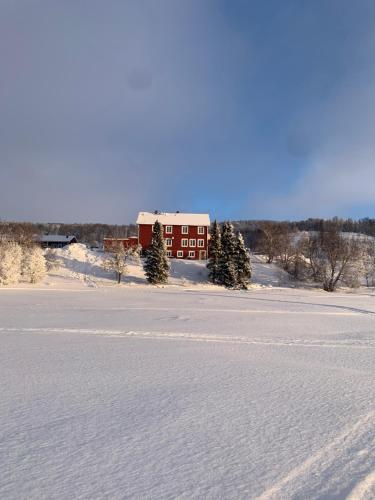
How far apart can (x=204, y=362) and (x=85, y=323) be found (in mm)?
8725

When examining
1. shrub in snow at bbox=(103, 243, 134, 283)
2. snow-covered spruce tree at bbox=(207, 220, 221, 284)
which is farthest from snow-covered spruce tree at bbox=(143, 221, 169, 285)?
snow-covered spruce tree at bbox=(207, 220, 221, 284)

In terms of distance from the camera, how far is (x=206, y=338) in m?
14.1

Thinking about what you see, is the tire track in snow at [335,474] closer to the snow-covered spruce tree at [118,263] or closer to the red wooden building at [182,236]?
the snow-covered spruce tree at [118,263]

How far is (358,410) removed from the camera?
6.63 meters

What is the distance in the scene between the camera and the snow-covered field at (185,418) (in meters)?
4.32

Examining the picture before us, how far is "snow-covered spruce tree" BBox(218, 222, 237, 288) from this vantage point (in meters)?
52.0

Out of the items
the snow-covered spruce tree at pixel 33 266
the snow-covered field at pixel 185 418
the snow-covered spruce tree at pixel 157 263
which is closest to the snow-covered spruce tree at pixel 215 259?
the snow-covered spruce tree at pixel 157 263

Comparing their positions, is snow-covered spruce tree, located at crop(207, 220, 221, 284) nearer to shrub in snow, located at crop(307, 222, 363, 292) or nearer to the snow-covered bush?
the snow-covered bush

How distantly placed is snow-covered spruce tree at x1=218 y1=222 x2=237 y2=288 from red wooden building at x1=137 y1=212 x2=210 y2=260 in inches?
798

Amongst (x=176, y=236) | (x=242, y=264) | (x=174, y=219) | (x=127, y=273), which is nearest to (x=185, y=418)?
(x=242, y=264)

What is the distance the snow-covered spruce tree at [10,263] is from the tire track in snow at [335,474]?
45.5 meters

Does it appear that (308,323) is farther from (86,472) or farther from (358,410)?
(86,472)

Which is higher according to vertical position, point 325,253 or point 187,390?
point 325,253

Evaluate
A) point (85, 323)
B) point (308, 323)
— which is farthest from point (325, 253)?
point (85, 323)
